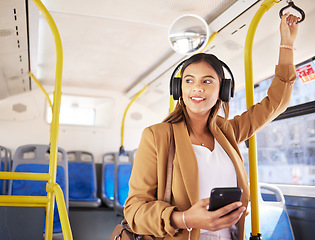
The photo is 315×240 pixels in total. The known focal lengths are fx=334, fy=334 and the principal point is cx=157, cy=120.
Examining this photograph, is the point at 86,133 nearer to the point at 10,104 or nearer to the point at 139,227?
the point at 10,104

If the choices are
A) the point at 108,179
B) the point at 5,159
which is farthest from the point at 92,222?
the point at 5,159

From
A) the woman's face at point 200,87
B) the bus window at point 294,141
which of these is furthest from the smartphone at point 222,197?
the bus window at point 294,141

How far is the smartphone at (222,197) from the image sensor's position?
1059 mm

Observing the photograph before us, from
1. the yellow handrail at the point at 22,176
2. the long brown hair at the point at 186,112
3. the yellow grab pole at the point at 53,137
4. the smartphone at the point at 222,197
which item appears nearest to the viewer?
the smartphone at the point at 222,197

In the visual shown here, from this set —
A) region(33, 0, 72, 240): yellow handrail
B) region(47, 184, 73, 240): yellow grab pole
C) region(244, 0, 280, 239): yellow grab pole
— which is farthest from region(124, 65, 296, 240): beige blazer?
region(33, 0, 72, 240): yellow handrail

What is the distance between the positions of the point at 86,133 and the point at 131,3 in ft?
12.1

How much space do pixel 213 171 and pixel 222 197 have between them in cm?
23

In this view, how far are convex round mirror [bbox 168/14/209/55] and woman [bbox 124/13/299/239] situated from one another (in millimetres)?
1124

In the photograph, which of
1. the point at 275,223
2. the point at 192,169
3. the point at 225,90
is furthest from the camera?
the point at 275,223

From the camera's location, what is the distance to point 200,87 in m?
1.37

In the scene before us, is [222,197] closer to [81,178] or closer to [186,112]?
[186,112]

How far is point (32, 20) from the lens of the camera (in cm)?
339

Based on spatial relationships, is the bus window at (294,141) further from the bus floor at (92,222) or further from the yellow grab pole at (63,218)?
the bus floor at (92,222)

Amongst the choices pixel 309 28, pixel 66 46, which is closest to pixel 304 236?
pixel 309 28
